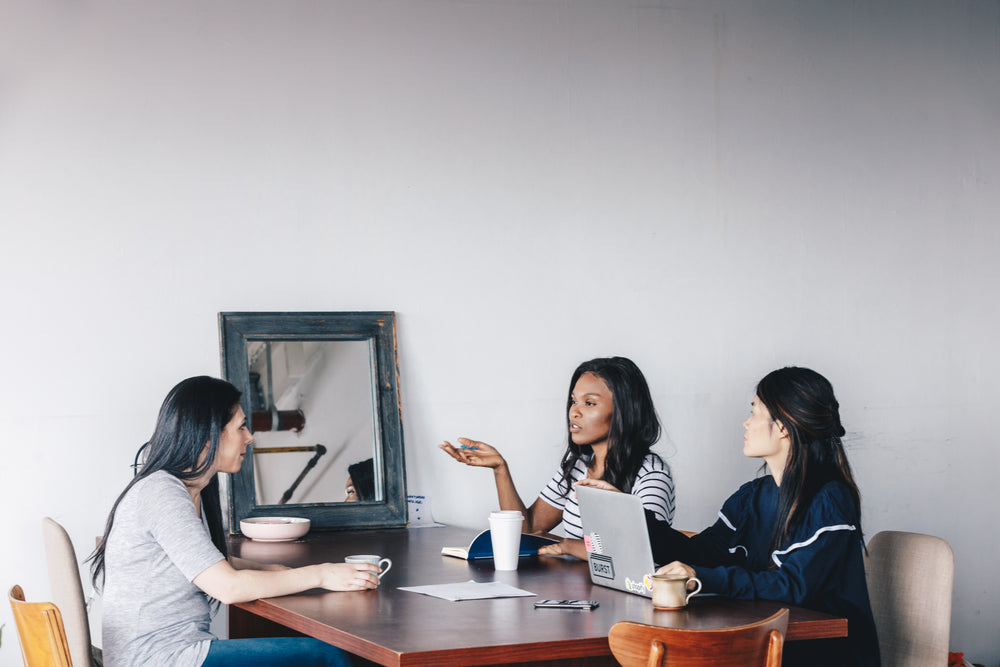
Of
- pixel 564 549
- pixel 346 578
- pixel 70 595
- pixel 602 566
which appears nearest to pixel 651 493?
pixel 564 549

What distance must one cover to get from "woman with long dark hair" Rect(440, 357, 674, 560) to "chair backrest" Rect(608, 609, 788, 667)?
118 centimetres

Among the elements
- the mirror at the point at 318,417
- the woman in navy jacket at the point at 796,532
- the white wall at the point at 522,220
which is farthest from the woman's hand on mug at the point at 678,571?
the white wall at the point at 522,220

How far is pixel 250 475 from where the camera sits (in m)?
3.43

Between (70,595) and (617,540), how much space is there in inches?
50.5

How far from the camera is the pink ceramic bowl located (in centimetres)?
319

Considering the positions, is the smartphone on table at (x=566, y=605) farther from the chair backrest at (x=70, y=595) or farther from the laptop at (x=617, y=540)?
the chair backrest at (x=70, y=595)

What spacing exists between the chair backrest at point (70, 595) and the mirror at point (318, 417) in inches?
34.1

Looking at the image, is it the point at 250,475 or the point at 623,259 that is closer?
the point at 250,475

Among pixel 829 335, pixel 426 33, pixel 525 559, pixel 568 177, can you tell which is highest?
pixel 426 33

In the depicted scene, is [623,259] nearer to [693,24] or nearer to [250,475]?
[693,24]

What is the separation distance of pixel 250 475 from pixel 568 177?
62.6 inches

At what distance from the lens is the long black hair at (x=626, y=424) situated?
3.17 meters

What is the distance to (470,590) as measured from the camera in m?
2.28

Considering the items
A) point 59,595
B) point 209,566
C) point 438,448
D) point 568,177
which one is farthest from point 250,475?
point 568,177
